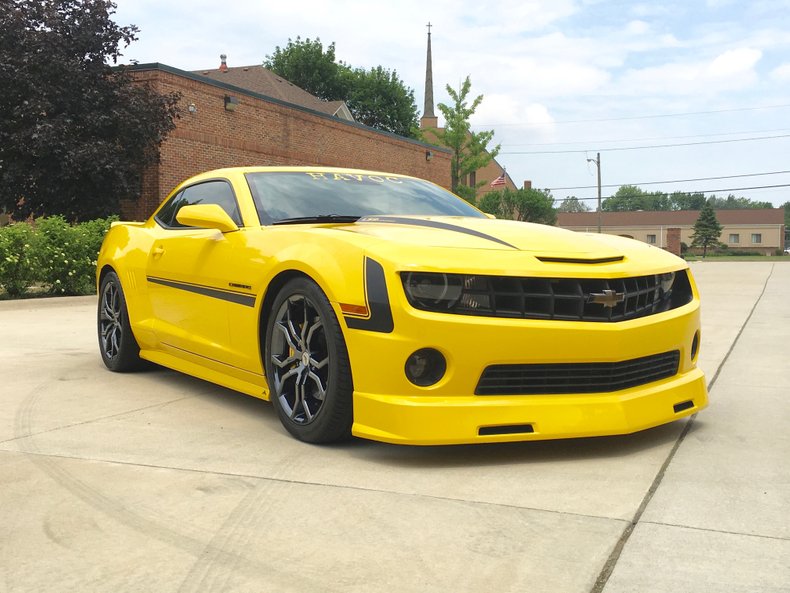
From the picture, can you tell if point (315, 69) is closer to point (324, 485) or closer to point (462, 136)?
point (462, 136)

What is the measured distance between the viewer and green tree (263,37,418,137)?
5422cm

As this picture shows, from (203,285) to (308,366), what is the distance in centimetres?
117

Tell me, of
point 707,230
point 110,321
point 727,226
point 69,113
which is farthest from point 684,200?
point 110,321

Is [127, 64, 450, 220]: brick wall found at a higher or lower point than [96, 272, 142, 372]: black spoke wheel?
higher

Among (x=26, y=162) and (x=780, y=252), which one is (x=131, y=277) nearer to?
(x=26, y=162)

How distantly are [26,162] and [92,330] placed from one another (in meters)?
9.18

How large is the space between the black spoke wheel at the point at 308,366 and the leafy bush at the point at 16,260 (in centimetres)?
957

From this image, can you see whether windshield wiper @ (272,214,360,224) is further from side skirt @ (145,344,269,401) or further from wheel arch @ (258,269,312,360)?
side skirt @ (145,344,269,401)

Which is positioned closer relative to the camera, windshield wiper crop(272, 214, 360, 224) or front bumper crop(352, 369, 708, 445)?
front bumper crop(352, 369, 708, 445)

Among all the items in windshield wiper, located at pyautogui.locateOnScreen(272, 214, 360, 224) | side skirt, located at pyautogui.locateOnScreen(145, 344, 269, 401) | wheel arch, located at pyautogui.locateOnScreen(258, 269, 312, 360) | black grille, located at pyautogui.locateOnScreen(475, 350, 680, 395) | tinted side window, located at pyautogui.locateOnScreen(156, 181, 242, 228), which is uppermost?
tinted side window, located at pyautogui.locateOnScreen(156, 181, 242, 228)

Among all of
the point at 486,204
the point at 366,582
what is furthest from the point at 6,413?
the point at 486,204

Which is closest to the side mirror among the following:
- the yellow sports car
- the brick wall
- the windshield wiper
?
the yellow sports car

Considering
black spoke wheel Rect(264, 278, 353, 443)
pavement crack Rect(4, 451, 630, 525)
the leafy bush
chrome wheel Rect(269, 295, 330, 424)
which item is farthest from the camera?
the leafy bush

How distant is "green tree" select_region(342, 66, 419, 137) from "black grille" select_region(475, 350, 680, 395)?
169 feet
